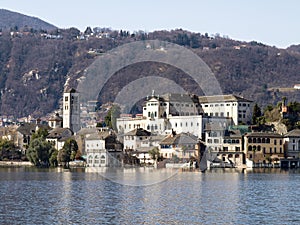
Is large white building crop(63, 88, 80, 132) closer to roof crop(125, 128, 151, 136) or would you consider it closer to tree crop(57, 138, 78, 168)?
tree crop(57, 138, 78, 168)

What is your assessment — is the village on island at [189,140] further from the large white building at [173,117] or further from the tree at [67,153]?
the tree at [67,153]

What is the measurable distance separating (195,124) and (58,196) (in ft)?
193

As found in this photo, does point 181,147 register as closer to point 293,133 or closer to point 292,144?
point 292,144

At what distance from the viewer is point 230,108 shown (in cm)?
11800

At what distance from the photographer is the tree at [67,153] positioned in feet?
366

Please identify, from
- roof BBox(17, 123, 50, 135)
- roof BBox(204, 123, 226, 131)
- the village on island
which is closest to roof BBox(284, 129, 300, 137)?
the village on island

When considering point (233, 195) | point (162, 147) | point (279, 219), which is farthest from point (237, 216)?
point (162, 147)

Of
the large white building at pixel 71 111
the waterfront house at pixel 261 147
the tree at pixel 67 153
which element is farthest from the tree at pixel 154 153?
the large white building at pixel 71 111

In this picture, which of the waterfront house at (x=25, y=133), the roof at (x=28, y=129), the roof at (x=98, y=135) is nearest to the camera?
the roof at (x=98, y=135)

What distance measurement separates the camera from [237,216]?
42.6 metres

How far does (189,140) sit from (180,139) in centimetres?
123

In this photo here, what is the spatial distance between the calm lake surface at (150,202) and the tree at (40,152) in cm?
4461

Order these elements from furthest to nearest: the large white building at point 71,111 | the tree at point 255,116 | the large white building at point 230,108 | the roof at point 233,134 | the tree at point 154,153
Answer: the large white building at point 71,111
the large white building at point 230,108
the tree at point 255,116
the roof at point 233,134
the tree at point 154,153

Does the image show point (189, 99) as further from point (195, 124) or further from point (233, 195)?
point (233, 195)
